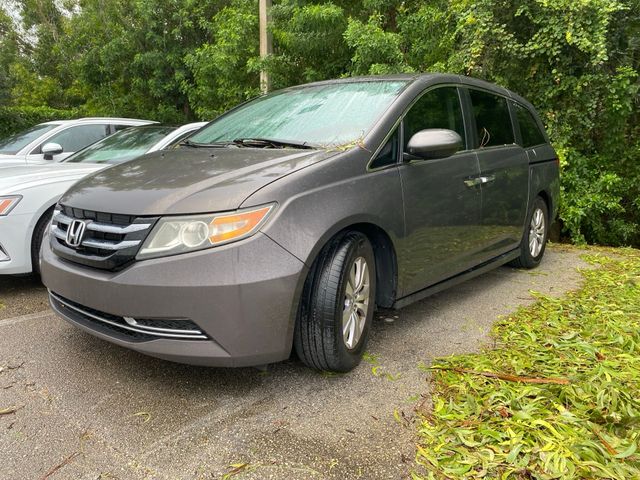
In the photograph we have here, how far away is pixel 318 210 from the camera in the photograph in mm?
2416

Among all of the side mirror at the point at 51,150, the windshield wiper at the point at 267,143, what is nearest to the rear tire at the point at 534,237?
the windshield wiper at the point at 267,143

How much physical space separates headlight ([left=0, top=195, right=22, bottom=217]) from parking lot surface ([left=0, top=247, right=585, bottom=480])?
85 centimetres

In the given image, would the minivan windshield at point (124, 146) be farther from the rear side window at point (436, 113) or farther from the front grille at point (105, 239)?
the rear side window at point (436, 113)

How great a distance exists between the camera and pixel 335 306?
7.91 feet

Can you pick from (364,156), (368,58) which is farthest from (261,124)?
(368,58)

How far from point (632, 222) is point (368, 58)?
4.76m

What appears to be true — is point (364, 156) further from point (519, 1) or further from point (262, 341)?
point (519, 1)

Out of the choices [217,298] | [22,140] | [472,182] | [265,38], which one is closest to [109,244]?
[217,298]

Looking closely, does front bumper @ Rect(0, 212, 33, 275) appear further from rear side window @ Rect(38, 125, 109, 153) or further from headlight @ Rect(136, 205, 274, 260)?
rear side window @ Rect(38, 125, 109, 153)

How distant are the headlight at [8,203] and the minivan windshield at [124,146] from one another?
127cm

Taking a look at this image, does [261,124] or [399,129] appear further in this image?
[261,124]

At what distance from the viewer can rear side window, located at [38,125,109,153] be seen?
20.0 ft

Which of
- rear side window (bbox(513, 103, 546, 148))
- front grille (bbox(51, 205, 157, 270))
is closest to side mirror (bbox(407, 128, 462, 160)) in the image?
front grille (bbox(51, 205, 157, 270))

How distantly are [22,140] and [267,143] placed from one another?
4810 millimetres
